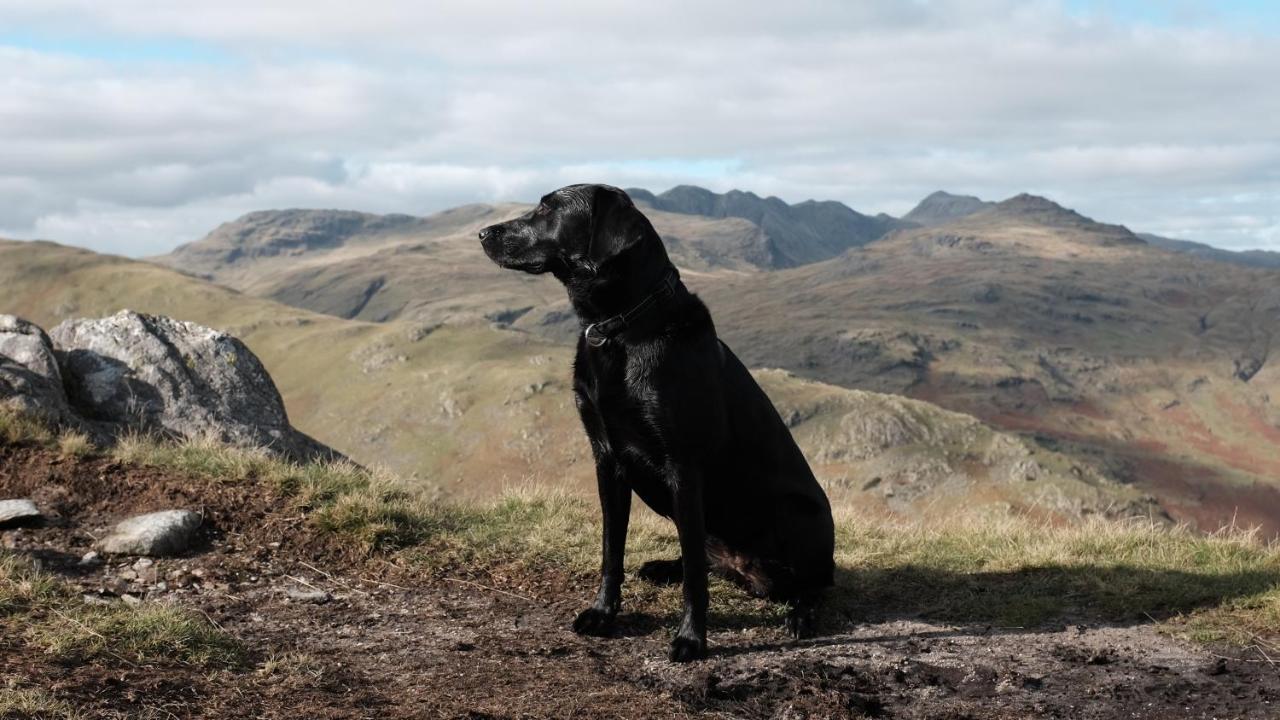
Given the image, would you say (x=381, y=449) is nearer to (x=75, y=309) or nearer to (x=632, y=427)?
(x=75, y=309)

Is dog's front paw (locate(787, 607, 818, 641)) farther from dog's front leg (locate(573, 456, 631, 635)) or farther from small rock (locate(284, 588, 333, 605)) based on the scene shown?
small rock (locate(284, 588, 333, 605))

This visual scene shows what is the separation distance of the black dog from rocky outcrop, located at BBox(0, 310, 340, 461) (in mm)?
5236

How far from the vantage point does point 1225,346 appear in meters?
198

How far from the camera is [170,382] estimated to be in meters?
11.4

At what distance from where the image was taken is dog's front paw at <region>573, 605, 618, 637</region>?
6.34 m

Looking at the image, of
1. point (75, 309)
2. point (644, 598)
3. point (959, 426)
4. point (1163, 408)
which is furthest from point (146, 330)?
point (1163, 408)

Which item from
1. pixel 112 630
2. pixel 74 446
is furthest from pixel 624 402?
pixel 74 446

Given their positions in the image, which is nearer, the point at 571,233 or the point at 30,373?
the point at 571,233

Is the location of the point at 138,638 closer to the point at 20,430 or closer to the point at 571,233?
the point at 571,233

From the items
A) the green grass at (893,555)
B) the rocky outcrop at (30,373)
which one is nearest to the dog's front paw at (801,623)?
the green grass at (893,555)

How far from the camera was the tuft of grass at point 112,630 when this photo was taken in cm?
539

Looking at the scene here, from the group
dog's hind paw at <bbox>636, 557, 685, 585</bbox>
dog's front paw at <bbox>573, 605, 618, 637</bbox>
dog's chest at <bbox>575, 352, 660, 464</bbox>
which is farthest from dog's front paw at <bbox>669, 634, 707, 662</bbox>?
dog's hind paw at <bbox>636, 557, 685, 585</bbox>

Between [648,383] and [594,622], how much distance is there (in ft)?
5.19

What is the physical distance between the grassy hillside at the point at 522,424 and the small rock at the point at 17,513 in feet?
223
